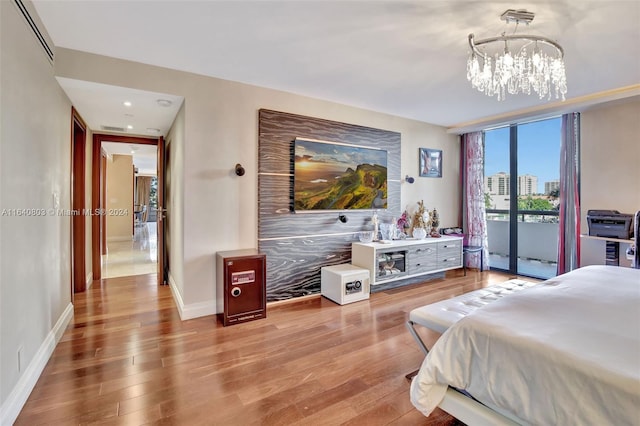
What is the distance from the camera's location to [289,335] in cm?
284

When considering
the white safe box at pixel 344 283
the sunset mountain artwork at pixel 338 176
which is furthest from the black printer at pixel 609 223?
the white safe box at pixel 344 283

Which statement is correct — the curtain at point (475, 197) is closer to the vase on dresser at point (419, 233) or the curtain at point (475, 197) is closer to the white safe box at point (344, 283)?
the vase on dresser at point (419, 233)

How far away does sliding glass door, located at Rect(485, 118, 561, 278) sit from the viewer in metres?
4.61

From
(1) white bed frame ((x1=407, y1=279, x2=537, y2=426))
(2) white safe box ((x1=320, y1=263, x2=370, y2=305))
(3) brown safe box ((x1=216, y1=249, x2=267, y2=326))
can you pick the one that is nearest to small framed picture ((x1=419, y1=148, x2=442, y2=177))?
(2) white safe box ((x1=320, y1=263, x2=370, y2=305))

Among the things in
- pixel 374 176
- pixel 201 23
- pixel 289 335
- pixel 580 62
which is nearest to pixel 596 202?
pixel 580 62

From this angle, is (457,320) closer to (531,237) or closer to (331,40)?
(331,40)

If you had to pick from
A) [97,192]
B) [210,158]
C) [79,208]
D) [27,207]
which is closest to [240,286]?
[210,158]

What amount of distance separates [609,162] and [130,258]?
26.8 feet

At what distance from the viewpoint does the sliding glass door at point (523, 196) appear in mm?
4613

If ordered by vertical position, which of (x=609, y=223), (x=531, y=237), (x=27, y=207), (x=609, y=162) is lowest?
(x=531, y=237)

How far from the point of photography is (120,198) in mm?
8641

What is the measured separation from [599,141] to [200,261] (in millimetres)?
5186

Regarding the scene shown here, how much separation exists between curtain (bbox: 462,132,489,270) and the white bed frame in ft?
8.62

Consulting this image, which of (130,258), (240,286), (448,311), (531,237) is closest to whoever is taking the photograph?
(448,311)
